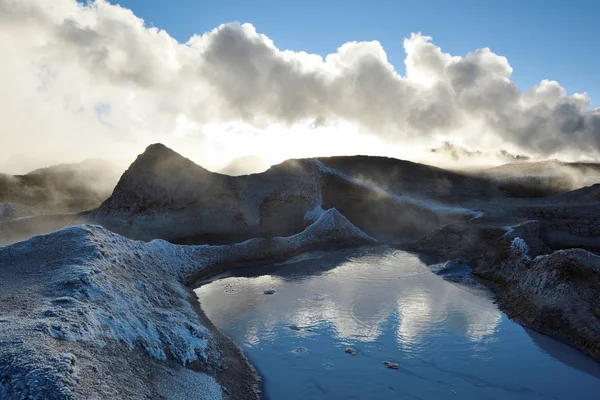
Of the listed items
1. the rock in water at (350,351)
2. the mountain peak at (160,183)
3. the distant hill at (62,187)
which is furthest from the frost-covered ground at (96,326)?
the distant hill at (62,187)

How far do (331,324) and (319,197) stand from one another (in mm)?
22701

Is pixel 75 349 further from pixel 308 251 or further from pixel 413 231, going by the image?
pixel 413 231

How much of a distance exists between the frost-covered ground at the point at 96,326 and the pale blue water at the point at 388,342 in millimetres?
2198

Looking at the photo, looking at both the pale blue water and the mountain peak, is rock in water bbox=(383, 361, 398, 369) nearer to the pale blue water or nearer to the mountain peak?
the pale blue water

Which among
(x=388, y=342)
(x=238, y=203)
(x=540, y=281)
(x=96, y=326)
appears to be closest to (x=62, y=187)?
(x=238, y=203)

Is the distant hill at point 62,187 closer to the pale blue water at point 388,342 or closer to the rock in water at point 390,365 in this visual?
the pale blue water at point 388,342

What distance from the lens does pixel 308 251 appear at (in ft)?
103

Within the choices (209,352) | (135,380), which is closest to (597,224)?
(209,352)

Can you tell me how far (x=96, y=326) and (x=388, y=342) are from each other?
10.2m

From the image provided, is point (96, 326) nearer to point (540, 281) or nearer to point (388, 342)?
point (388, 342)

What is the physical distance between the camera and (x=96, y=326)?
10.7 metres

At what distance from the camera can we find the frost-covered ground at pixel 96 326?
27.0 ft

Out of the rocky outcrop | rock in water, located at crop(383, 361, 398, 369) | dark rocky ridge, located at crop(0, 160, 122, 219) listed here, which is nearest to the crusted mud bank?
rock in water, located at crop(383, 361, 398, 369)

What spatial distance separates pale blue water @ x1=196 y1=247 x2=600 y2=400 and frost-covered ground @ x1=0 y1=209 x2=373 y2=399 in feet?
7.21
